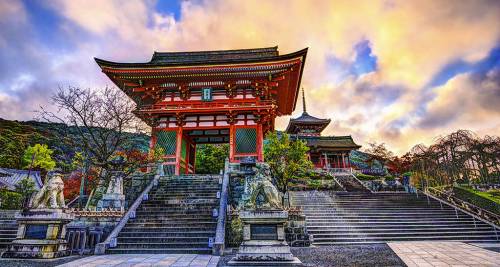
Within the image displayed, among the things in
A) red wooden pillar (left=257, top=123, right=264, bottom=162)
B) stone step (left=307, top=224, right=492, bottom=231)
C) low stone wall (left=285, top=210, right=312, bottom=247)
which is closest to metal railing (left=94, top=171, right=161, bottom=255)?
low stone wall (left=285, top=210, right=312, bottom=247)

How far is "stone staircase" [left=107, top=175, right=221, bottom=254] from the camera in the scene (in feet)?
26.7

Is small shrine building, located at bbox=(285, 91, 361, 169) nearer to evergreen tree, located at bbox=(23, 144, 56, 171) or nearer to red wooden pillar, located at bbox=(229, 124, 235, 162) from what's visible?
red wooden pillar, located at bbox=(229, 124, 235, 162)

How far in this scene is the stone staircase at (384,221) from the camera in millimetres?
10625

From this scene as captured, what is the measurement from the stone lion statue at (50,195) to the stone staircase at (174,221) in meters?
2.12

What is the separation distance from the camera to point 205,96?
1795cm

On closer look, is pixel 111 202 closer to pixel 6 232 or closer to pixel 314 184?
pixel 6 232

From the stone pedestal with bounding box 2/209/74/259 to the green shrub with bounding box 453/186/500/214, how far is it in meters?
21.1

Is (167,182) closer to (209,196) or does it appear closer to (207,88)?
(209,196)

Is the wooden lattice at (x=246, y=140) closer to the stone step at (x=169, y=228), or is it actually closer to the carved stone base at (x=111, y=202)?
the stone step at (x=169, y=228)

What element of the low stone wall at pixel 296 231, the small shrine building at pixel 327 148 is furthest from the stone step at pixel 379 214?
the small shrine building at pixel 327 148

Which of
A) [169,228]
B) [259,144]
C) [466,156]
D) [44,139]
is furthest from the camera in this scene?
[466,156]

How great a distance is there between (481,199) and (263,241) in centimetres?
1817

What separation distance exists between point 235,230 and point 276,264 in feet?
11.8

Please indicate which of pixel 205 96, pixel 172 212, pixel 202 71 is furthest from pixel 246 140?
pixel 172 212
